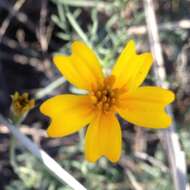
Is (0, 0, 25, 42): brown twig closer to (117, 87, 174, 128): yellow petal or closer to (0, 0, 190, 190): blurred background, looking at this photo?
(0, 0, 190, 190): blurred background

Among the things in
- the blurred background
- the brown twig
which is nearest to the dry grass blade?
the blurred background

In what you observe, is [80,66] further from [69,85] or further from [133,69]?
[69,85]

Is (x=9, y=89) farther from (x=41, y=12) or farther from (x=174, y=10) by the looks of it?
(x=174, y=10)

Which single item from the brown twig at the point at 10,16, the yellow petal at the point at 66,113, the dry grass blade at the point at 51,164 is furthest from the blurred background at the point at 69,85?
the yellow petal at the point at 66,113

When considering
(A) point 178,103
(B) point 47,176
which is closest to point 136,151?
(A) point 178,103

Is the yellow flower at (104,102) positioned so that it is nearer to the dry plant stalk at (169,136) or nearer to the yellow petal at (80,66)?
the yellow petal at (80,66)

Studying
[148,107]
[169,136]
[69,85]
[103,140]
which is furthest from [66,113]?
[69,85]
